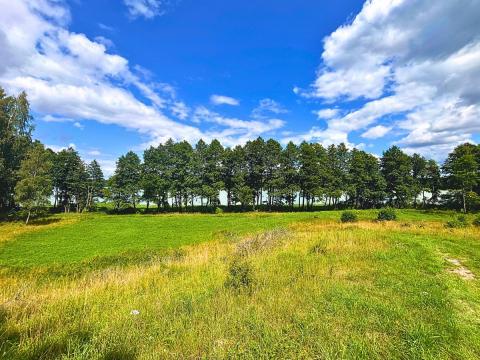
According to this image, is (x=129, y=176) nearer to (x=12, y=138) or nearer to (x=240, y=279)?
(x=12, y=138)

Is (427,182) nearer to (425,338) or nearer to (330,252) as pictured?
(330,252)

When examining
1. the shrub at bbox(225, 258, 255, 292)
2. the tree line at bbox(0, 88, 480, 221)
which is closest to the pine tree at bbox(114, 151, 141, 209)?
the tree line at bbox(0, 88, 480, 221)

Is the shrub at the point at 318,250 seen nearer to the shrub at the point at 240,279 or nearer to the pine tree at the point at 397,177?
the shrub at the point at 240,279

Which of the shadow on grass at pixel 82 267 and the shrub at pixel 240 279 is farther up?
the shrub at pixel 240 279

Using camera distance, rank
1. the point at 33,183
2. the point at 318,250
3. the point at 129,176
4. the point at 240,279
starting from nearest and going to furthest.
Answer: the point at 240,279, the point at 318,250, the point at 33,183, the point at 129,176

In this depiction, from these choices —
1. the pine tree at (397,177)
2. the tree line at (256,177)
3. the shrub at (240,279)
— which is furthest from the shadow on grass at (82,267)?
the pine tree at (397,177)

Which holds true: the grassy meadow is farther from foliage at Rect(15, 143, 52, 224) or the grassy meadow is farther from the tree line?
the tree line

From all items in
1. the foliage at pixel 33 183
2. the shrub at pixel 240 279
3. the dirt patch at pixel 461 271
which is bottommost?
the dirt patch at pixel 461 271

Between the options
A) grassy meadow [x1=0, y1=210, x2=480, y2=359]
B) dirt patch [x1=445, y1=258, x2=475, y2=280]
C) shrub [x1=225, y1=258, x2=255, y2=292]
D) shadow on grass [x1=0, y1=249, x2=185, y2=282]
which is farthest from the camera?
shadow on grass [x1=0, y1=249, x2=185, y2=282]

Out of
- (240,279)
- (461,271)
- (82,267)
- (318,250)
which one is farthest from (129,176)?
Answer: (461,271)

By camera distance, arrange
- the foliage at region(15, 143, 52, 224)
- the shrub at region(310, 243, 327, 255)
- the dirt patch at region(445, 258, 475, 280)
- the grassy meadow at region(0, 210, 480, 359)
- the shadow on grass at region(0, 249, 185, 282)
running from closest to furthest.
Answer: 1. the grassy meadow at region(0, 210, 480, 359)
2. the dirt patch at region(445, 258, 475, 280)
3. the shadow on grass at region(0, 249, 185, 282)
4. the shrub at region(310, 243, 327, 255)
5. the foliage at region(15, 143, 52, 224)

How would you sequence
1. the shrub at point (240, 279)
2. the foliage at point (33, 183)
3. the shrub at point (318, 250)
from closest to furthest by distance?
the shrub at point (240, 279), the shrub at point (318, 250), the foliage at point (33, 183)

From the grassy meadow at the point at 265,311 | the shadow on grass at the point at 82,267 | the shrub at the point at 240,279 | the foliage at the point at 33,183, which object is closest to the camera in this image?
the grassy meadow at the point at 265,311

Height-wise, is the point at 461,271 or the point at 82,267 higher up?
the point at 461,271
